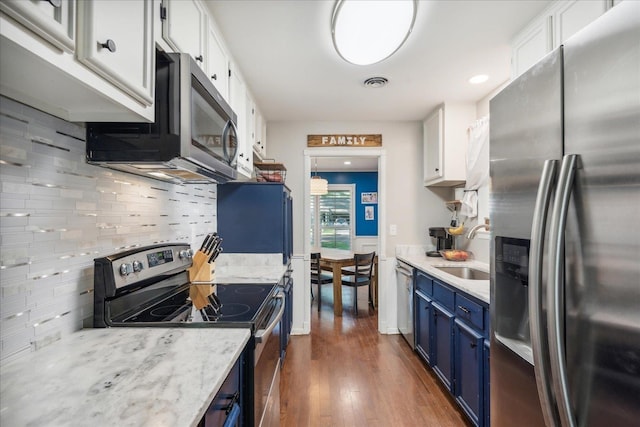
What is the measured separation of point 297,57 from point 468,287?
6.18ft

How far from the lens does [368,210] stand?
7070mm

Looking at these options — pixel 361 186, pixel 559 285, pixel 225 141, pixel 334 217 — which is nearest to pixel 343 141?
pixel 225 141

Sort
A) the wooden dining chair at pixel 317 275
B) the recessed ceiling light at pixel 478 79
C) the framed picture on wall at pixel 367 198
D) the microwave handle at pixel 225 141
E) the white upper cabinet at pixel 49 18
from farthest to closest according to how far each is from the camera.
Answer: the framed picture on wall at pixel 367 198
the wooden dining chair at pixel 317 275
the recessed ceiling light at pixel 478 79
the microwave handle at pixel 225 141
the white upper cabinet at pixel 49 18

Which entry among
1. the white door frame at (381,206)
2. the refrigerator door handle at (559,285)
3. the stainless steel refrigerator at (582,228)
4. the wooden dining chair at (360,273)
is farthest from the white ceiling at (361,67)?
the wooden dining chair at (360,273)

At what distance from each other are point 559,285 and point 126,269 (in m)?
1.46

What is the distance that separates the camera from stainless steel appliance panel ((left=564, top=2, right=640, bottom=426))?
62cm

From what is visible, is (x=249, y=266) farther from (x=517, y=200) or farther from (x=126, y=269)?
(x=517, y=200)

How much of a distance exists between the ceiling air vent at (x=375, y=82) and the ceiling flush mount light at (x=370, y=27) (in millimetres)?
429

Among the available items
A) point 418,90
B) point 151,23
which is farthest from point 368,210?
point 151,23

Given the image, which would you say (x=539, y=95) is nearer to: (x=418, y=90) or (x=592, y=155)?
(x=592, y=155)

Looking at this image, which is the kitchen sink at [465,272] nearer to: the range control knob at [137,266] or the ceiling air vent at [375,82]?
the ceiling air vent at [375,82]

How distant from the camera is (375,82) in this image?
245cm

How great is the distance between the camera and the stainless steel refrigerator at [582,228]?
0.63m

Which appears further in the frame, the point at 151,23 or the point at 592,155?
the point at 151,23
